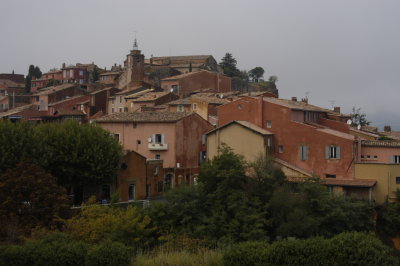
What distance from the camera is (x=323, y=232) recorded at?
29391 mm

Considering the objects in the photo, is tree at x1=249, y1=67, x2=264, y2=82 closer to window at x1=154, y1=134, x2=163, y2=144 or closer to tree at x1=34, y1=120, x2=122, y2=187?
window at x1=154, y1=134, x2=163, y2=144

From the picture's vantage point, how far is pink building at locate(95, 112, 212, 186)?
41344mm

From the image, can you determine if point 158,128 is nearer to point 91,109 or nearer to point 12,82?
point 91,109

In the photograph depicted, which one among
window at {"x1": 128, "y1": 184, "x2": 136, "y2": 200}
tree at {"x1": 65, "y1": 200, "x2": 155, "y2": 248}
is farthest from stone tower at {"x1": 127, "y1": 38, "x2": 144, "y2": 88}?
tree at {"x1": 65, "y1": 200, "x2": 155, "y2": 248}

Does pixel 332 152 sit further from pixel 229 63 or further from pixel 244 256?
pixel 229 63

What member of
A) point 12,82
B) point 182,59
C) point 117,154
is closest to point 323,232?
point 117,154

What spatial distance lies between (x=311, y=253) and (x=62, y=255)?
926cm

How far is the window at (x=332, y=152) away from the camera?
120 feet

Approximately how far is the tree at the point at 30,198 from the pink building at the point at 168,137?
1458 centimetres

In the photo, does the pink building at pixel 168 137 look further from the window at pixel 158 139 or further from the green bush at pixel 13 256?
the green bush at pixel 13 256

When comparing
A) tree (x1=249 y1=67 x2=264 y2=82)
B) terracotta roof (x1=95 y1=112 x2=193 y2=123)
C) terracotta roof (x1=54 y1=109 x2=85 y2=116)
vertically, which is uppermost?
tree (x1=249 y1=67 x2=264 y2=82)

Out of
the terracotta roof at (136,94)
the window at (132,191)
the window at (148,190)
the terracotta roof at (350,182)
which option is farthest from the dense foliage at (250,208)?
the terracotta roof at (136,94)

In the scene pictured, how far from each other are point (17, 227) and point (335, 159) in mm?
22291

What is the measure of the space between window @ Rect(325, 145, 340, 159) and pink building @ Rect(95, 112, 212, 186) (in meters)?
11.3
